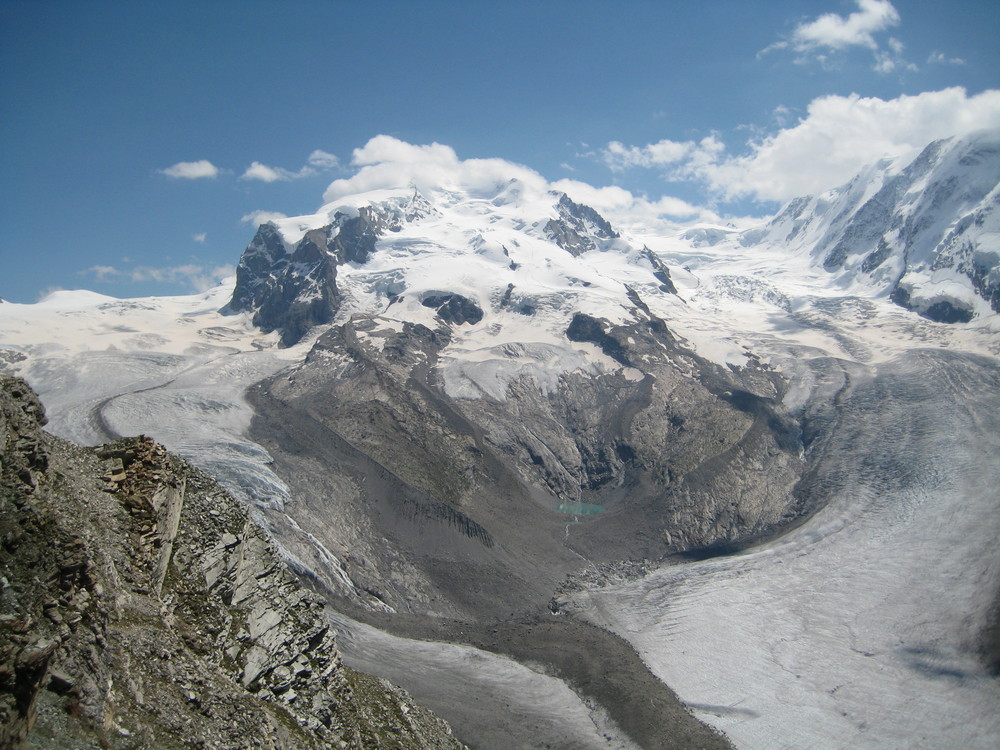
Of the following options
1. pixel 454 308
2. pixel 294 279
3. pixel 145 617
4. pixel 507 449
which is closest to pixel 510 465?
pixel 507 449

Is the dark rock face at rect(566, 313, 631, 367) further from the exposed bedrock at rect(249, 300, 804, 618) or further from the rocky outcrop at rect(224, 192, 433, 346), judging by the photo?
the rocky outcrop at rect(224, 192, 433, 346)

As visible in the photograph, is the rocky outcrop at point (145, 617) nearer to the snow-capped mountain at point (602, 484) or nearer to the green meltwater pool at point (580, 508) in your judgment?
the snow-capped mountain at point (602, 484)

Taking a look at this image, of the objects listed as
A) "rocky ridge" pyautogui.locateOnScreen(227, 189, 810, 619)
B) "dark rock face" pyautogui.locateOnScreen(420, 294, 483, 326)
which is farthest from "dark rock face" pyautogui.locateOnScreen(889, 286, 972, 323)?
"dark rock face" pyautogui.locateOnScreen(420, 294, 483, 326)

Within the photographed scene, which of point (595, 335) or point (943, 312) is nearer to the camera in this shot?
point (595, 335)

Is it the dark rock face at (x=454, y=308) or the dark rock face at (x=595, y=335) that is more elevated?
the dark rock face at (x=454, y=308)

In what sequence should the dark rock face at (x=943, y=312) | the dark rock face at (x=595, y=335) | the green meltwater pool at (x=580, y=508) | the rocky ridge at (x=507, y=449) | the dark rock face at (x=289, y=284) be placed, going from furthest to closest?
the dark rock face at (x=943, y=312)
the dark rock face at (x=289, y=284)
the dark rock face at (x=595, y=335)
the green meltwater pool at (x=580, y=508)
the rocky ridge at (x=507, y=449)

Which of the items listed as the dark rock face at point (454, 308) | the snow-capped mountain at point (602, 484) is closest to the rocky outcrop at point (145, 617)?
the snow-capped mountain at point (602, 484)

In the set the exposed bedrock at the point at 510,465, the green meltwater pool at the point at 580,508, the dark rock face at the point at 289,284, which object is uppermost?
the dark rock face at the point at 289,284

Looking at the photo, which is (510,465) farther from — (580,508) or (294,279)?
(294,279)
